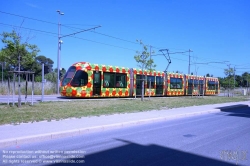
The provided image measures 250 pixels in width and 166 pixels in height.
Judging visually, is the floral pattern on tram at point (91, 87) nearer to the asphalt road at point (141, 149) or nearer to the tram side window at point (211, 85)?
the asphalt road at point (141, 149)

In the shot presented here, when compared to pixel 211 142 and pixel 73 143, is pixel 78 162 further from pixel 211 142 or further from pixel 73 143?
pixel 211 142

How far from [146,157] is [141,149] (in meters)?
0.64

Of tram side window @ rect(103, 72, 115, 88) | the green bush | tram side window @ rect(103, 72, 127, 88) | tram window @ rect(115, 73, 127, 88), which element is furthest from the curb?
the green bush

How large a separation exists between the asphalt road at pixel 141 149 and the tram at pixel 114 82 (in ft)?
39.9

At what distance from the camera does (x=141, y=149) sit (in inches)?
231

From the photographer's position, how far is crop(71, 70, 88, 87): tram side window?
19219 mm

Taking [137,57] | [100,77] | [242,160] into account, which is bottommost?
[242,160]

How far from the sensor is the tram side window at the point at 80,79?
63.1 ft

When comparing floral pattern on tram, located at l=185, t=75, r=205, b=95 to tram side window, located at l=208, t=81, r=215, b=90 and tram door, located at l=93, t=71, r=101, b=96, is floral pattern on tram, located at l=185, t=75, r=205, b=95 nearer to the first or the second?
tram side window, located at l=208, t=81, r=215, b=90

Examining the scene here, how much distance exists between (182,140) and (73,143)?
326 cm

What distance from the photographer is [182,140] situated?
6.91 m

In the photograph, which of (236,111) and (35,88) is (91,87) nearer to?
(35,88)

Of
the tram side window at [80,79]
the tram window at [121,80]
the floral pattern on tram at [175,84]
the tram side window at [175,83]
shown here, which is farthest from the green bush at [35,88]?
the tram side window at [175,83]

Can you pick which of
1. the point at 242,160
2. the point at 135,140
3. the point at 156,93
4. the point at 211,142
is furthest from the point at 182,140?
the point at 156,93
